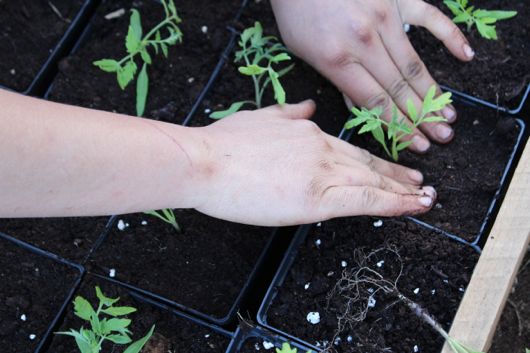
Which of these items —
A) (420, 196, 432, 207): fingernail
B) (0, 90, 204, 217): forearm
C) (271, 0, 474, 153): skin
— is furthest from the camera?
(271, 0, 474, 153): skin

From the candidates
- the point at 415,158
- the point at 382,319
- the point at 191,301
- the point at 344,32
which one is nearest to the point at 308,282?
the point at 382,319

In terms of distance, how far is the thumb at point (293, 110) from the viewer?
69.8 inches

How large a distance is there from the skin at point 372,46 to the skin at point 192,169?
0.17 m

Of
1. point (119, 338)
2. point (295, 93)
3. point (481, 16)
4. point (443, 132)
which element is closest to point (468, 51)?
point (481, 16)

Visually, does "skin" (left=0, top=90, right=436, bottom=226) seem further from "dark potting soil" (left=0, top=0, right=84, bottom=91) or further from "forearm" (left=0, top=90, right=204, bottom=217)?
"dark potting soil" (left=0, top=0, right=84, bottom=91)

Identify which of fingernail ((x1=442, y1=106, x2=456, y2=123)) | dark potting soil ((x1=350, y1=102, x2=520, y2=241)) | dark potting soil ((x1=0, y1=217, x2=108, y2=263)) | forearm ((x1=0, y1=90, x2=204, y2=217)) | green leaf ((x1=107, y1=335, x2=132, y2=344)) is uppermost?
forearm ((x1=0, y1=90, x2=204, y2=217))

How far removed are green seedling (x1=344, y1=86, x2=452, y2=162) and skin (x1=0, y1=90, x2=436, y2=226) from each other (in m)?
0.07

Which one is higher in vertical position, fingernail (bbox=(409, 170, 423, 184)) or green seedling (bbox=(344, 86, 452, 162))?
green seedling (bbox=(344, 86, 452, 162))

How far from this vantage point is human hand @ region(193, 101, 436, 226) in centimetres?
154

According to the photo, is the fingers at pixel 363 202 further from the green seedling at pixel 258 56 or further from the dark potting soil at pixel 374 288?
the green seedling at pixel 258 56

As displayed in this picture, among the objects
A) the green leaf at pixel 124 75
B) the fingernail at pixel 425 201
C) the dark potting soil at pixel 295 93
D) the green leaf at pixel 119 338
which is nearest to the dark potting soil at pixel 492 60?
the dark potting soil at pixel 295 93

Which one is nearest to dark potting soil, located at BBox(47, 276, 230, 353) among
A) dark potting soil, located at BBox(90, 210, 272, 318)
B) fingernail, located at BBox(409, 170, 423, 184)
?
dark potting soil, located at BBox(90, 210, 272, 318)

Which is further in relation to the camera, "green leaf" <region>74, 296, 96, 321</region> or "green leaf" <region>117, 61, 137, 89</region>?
"green leaf" <region>117, 61, 137, 89</region>

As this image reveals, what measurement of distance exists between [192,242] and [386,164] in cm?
58
